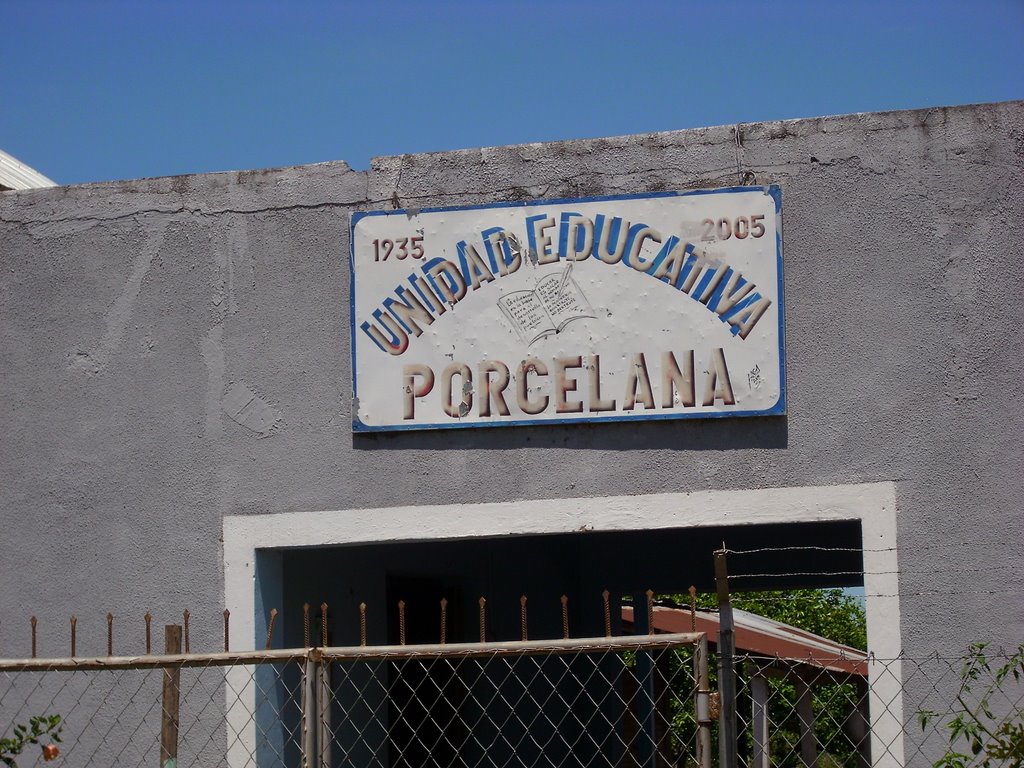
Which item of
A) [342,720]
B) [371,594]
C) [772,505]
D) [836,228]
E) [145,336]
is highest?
[836,228]

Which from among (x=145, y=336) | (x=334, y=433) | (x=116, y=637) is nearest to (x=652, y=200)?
(x=334, y=433)

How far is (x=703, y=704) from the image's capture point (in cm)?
452

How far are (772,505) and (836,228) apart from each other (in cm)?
134

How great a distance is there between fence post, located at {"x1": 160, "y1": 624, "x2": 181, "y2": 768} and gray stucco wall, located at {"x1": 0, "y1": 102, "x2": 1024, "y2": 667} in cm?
94

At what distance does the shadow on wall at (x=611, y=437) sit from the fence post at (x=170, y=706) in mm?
1488

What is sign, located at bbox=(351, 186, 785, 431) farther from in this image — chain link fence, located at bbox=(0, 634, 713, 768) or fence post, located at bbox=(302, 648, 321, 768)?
fence post, located at bbox=(302, 648, 321, 768)

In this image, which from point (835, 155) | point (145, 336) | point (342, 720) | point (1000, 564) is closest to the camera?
point (1000, 564)

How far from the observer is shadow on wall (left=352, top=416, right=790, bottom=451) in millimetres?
6391

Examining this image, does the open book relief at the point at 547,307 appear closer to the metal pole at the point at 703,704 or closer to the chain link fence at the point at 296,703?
the chain link fence at the point at 296,703

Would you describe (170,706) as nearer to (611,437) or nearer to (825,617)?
(611,437)

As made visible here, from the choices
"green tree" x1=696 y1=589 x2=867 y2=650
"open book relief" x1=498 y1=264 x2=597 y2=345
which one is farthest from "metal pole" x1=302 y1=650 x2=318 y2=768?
"green tree" x1=696 y1=589 x2=867 y2=650

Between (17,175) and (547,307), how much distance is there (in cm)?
352

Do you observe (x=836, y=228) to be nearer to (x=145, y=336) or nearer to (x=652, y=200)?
(x=652, y=200)

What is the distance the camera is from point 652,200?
6609 mm
